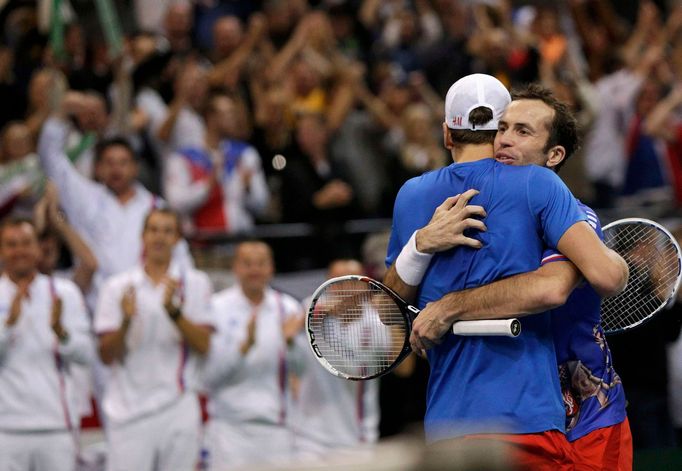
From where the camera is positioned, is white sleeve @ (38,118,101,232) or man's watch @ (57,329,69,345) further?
white sleeve @ (38,118,101,232)

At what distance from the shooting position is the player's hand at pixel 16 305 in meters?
8.41

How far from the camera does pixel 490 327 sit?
15.1ft

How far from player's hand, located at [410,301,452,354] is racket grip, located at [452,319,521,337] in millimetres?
46

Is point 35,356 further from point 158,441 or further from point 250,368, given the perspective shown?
point 250,368

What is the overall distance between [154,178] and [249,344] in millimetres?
2151

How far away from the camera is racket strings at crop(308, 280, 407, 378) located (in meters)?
5.06

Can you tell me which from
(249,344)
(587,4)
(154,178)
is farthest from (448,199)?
(587,4)

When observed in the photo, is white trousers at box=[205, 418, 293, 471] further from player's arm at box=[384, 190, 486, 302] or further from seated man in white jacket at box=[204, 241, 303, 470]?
player's arm at box=[384, 190, 486, 302]

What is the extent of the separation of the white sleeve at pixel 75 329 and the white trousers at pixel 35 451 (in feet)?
1.67

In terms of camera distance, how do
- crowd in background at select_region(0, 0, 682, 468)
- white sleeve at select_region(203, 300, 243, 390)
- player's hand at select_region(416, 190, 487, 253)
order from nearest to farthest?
player's hand at select_region(416, 190, 487, 253) → white sleeve at select_region(203, 300, 243, 390) → crowd in background at select_region(0, 0, 682, 468)

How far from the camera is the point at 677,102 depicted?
12.8m

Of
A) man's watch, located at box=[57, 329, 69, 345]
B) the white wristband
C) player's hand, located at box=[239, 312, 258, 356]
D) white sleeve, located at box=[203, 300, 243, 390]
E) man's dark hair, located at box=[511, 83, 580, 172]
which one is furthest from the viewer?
player's hand, located at box=[239, 312, 258, 356]

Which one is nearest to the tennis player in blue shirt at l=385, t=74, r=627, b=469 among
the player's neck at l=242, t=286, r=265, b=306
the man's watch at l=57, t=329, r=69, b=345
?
the man's watch at l=57, t=329, r=69, b=345

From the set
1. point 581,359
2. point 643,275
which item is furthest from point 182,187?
point 581,359
